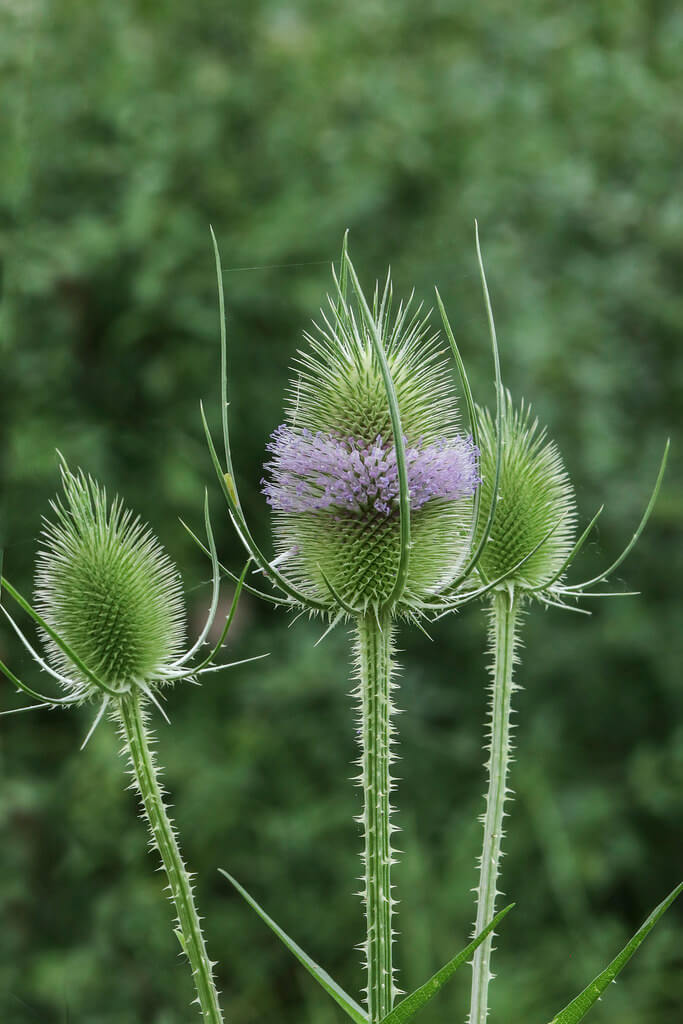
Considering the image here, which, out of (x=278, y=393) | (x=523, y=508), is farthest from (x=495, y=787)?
(x=278, y=393)

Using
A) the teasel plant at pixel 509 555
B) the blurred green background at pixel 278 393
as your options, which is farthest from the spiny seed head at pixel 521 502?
the blurred green background at pixel 278 393

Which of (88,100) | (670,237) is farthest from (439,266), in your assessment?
(670,237)

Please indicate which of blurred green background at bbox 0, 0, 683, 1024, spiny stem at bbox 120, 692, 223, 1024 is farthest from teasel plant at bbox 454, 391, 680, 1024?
blurred green background at bbox 0, 0, 683, 1024

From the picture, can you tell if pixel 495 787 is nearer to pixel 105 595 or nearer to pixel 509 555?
pixel 509 555

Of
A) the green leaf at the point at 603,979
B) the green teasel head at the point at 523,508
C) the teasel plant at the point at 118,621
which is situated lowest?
the green leaf at the point at 603,979

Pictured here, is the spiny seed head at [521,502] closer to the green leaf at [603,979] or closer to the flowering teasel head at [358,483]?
the flowering teasel head at [358,483]
